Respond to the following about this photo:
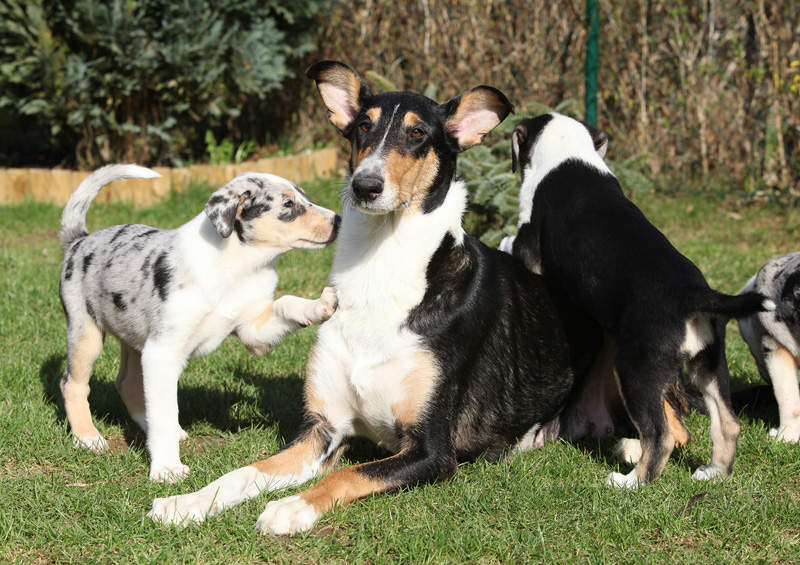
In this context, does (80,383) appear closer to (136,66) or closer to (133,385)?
(133,385)

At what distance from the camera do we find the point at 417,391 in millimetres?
4004

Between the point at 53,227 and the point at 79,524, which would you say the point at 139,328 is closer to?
the point at 79,524

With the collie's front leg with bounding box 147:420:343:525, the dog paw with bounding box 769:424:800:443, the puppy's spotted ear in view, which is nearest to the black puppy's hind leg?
the dog paw with bounding box 769:424:800:443

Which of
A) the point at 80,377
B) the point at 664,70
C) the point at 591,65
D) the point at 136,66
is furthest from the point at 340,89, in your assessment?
the point at 664,70

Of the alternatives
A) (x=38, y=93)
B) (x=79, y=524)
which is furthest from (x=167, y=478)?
(x=38, y=93)

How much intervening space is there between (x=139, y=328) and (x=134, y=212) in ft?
19.4

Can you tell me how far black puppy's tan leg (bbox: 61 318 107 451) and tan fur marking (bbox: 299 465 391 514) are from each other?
59.7 inches

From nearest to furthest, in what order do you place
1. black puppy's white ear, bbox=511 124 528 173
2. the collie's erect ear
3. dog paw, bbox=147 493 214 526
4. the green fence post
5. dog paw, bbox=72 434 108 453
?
dog paw, bbox=147 493 214 526 → the collie's erect ear → dog paw, bbox=72 434 108 453 → black puppy's white ear, bbox=511 124 528 173 → the green fence post

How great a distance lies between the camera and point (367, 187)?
12.4 feet

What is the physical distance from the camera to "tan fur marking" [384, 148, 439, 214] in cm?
390

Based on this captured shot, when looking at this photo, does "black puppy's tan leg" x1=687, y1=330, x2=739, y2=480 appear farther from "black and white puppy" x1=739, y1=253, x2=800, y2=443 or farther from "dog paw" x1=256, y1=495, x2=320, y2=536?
"dog paw" x1=256, y1=495, x2=320, y2=536

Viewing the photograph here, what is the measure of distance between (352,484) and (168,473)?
3.21 feet

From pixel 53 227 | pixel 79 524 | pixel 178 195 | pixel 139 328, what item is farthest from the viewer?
pixel 178 195

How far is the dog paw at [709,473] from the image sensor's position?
4.15 meters
